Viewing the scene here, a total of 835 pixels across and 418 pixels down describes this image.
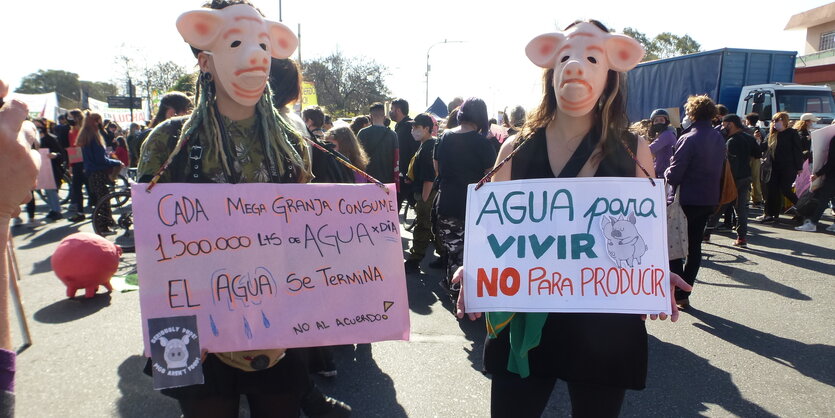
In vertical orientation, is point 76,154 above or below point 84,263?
above

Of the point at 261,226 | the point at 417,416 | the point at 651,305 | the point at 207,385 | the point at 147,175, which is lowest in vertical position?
the point at 417,416

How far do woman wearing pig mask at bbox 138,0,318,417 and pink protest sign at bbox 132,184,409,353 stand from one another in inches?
4.7

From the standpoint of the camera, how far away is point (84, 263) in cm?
435

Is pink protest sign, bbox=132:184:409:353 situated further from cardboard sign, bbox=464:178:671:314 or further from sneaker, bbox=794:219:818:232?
sneaker, bbox=794:219:818:232

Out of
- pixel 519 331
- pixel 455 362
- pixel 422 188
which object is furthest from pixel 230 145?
pixel 422 188

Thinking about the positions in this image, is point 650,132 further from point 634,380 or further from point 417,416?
point 634,380

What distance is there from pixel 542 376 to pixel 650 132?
215 inches

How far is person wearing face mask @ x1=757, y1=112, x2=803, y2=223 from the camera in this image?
27.5 ft

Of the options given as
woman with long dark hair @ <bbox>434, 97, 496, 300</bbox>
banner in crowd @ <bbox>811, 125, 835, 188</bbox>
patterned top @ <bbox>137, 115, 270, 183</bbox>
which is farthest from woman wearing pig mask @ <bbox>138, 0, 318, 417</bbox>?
banner in crowd @ <bbox>811, 125, 835, 188</bbox>

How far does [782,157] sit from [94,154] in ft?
36.7

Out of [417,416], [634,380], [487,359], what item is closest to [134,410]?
[417,416]

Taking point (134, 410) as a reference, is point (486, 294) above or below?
above

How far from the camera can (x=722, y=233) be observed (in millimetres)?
8133

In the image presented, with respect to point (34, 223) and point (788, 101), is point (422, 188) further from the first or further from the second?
point (788, 101)
